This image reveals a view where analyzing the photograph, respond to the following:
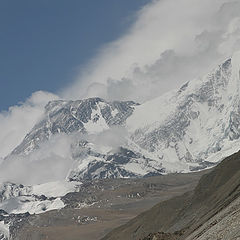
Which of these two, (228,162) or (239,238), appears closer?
(239,238)

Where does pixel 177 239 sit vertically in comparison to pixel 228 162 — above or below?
below

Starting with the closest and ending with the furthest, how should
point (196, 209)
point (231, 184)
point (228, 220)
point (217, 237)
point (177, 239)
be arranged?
point (217, 237), point (228, 220), point (177, 239), point (231, 184), point (196, 209)

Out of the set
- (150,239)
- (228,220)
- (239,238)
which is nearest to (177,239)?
(150,239)

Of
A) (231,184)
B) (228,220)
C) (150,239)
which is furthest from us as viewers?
(231,184)

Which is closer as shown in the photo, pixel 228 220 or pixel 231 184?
pixel 228 220

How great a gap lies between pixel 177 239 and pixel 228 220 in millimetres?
29395

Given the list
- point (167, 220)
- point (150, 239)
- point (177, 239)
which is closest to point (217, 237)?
point (177, 239)

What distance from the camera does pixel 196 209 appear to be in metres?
168

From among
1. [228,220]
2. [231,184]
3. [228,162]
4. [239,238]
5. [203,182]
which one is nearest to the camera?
[239,238]

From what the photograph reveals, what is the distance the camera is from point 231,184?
140m

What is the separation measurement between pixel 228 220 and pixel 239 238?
10.5 meters

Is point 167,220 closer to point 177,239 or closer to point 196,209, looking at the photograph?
point 196,209

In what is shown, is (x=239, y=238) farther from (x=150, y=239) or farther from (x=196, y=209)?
(x=196, y=209)

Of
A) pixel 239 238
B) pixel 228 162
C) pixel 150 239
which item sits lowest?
pixel 239 238
